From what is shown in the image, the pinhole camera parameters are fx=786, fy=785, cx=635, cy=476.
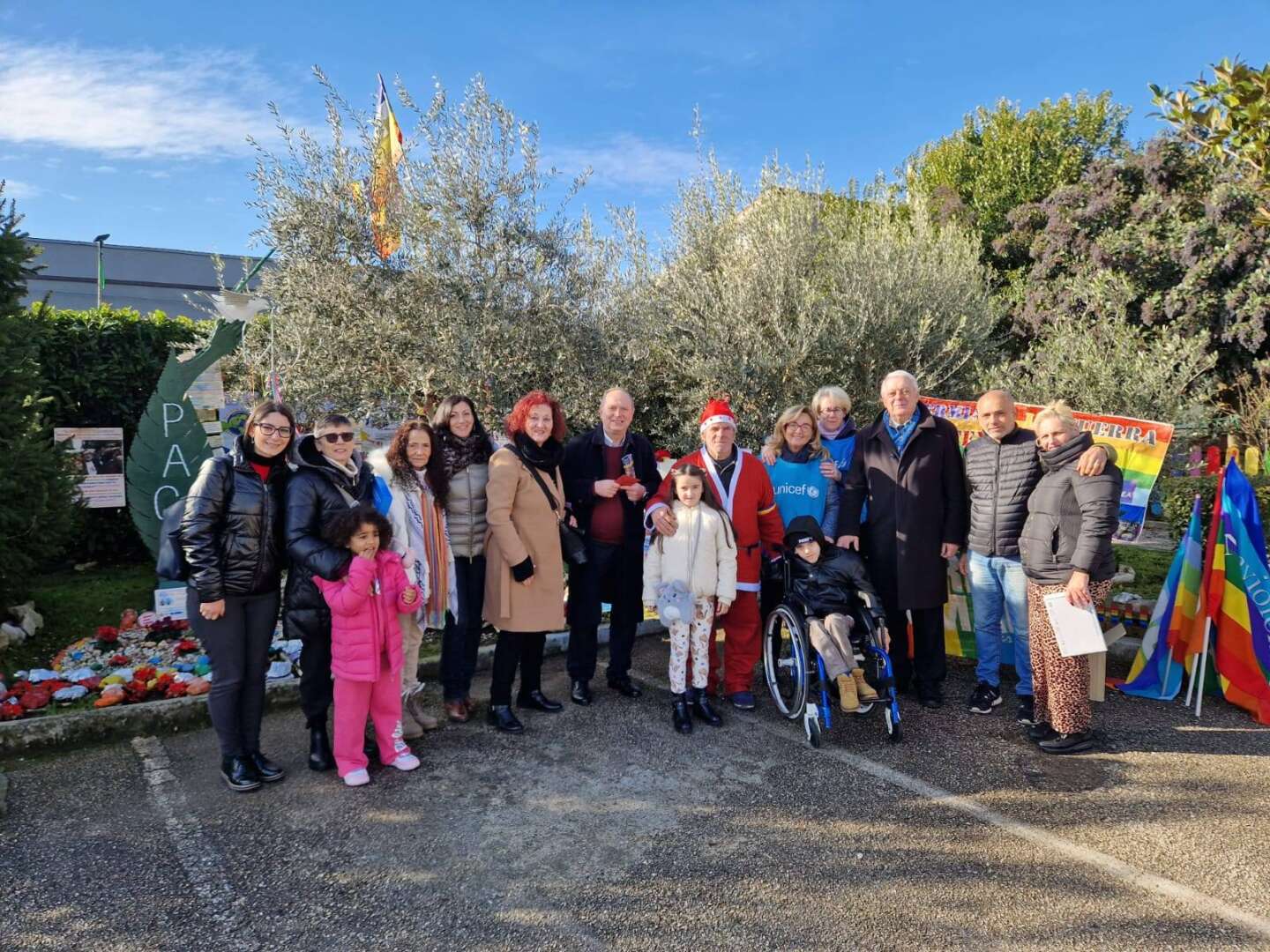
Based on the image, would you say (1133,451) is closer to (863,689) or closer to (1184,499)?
(1184,499)

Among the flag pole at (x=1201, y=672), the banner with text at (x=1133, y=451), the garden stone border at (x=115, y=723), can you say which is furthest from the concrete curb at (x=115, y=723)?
the flag pole at (x=1201, y=672)

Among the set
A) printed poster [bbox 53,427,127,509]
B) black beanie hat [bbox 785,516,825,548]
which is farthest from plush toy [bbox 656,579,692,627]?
printed poster [bbox 53,427,127,509]

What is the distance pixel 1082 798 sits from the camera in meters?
3.59

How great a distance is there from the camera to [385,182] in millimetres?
6957

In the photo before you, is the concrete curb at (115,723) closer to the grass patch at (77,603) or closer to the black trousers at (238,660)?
the black trousers at (238,660)

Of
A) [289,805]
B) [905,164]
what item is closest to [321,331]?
[289,805]

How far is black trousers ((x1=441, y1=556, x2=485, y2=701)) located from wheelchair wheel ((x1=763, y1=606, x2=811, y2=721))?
5.68ft

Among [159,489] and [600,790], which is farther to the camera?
[159,489]

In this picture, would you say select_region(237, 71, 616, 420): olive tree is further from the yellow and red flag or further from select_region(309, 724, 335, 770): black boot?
select_region(309, 724, 335, 770): black boot

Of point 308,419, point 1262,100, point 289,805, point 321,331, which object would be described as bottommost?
point 289,805

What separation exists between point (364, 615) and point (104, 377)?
603cm

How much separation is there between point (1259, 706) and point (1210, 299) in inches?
472

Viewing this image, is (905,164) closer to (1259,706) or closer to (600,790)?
(1259,706)

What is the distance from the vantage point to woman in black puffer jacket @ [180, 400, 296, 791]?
138 inches
